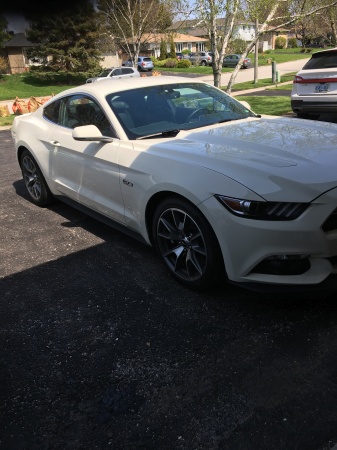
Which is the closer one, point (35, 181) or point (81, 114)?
point (81, 114)

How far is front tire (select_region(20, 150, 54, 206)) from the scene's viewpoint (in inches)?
197

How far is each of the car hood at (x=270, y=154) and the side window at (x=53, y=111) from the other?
186 centimetres

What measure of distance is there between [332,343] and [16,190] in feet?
16.7

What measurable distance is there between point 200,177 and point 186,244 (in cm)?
55

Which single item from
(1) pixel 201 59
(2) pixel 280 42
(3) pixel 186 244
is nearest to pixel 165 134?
(3) pixel 186 244

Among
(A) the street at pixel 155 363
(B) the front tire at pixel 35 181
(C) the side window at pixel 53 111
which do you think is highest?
(C) the side window at pixel 53 111

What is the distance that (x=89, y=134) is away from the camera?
3.56 meters

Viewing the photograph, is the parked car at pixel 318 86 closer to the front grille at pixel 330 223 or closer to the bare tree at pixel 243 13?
the bare tree at pixel 243 13

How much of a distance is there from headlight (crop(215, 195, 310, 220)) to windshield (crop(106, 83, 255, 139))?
4.15 ft

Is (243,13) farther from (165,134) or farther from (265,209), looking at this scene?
(265,209)

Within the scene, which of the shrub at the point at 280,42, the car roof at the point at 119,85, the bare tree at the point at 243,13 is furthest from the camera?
the shrub at the point at 280,42

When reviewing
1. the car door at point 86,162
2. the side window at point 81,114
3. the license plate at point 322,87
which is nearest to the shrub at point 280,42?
the license plate at point 322,87

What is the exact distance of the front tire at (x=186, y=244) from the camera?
2.79m

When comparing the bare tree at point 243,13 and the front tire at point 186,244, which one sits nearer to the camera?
the front tire at point 186,244
